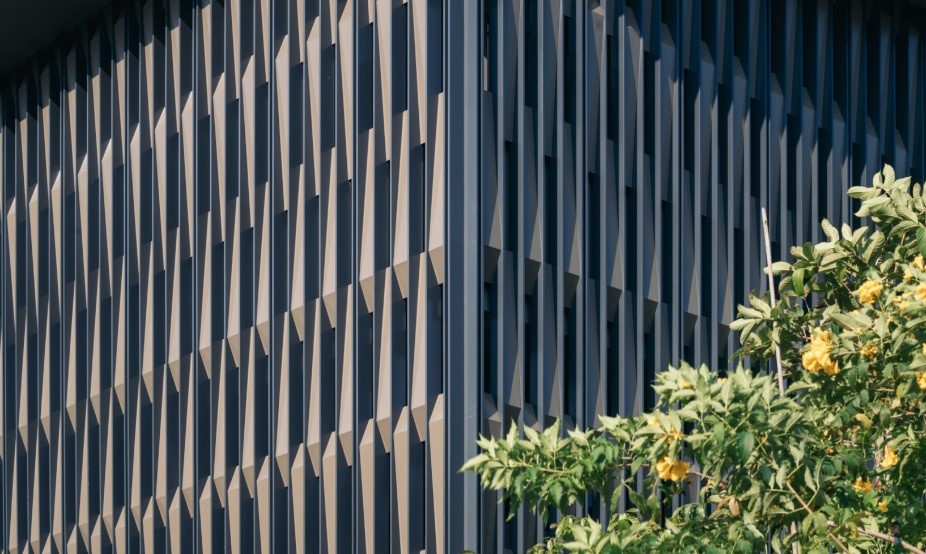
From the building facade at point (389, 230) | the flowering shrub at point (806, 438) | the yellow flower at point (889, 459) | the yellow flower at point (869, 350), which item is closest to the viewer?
the flowering shrub at point (806, 438)

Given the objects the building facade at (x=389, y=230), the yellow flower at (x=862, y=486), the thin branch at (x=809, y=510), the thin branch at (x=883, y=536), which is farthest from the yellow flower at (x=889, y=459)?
the building facade at (x=389, y=230)

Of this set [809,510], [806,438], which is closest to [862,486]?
[809,510]

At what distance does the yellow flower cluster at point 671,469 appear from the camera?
16.0 m

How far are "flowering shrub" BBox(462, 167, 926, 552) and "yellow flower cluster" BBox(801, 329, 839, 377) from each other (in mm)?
17

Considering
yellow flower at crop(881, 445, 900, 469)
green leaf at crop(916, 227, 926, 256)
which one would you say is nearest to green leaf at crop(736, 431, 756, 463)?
yellow flower at crop(881, 445, 900, 469)

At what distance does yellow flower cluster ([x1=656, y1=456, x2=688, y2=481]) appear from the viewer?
629 inches

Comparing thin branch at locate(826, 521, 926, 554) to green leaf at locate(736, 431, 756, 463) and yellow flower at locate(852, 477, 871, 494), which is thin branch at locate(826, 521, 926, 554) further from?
green leaf at locate(736, 431, 756, 463)

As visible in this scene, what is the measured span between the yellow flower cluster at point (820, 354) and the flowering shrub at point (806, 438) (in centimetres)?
2

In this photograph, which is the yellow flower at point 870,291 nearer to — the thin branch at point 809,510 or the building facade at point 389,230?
the thin branch at point 809,510

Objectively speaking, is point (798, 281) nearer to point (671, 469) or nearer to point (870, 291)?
point (870, 291)

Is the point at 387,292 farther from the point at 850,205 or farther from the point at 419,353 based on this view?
the point at 850,205

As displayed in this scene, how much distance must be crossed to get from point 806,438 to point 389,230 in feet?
59.5

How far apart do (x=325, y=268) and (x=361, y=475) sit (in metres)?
3.89

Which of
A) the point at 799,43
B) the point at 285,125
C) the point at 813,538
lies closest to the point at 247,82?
the point at 285,125
